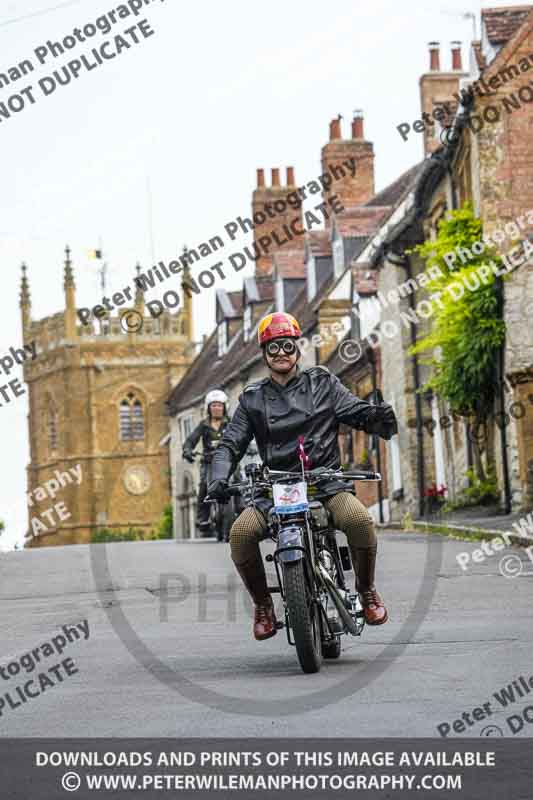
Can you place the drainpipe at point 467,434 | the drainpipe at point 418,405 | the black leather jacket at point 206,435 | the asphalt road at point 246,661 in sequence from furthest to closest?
the drainpipe at point 418,405 → the drainpipe at point 467,434 → the black leather jacket at point 206,435 → the asphalt road at point 246,661

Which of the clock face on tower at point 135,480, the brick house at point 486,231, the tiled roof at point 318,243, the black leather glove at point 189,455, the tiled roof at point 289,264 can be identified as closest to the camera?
the black leather glove at point 189,455

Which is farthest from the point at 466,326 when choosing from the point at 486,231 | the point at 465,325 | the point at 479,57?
Answer: the point at 479,57

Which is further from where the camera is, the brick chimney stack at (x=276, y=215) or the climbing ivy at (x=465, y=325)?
the brick chimney stack at (x=276, y=215)

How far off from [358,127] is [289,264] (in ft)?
18.2

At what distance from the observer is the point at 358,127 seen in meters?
49.8

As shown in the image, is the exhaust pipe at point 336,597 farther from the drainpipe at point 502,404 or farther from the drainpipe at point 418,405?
the drainpipe at point 418,405

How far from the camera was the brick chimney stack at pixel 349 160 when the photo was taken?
4953 cm

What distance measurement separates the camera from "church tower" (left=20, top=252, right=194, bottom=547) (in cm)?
11062

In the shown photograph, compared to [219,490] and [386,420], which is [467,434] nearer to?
[386,420]

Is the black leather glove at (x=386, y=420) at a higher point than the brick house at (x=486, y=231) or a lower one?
lower

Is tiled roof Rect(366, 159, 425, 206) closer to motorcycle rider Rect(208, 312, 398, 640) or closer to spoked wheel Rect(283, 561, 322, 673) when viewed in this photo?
motorcycle rider Rect(208, 312, 398, 640)

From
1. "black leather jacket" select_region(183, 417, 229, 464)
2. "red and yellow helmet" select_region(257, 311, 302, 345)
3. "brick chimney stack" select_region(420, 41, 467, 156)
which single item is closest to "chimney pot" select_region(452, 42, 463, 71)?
"brick chimney stack" select_region(420, 41, 467, 156)
